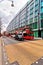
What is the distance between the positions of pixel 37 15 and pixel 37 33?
9.57 meters

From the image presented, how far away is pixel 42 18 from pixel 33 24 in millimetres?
12553

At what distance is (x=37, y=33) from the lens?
344 feet

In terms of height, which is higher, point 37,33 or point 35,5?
point 35,5

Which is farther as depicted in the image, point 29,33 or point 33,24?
point 33,24

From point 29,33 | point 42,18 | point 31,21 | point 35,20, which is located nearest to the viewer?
point 29,33

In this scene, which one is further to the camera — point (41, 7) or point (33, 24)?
point (33, 24)

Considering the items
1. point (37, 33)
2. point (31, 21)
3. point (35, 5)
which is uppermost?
point (35, 5)

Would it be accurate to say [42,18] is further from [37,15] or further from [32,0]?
[32,0]

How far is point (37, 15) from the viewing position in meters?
104

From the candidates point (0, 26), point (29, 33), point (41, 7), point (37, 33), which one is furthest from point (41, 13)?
point (29, 33)

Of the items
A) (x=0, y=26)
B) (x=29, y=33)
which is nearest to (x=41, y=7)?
(x=0, y=26)

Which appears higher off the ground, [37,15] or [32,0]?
[32,0]

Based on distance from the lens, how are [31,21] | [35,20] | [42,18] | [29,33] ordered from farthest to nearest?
1. [31,21]
2. [35,20]
3. [42,18]
4. [29,33]

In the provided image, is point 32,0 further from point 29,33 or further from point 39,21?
point 29,33
